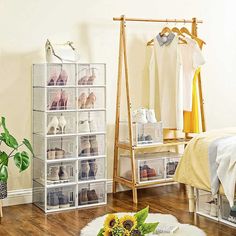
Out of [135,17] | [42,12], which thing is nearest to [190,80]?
[135,17]

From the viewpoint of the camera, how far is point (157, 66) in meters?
5.60

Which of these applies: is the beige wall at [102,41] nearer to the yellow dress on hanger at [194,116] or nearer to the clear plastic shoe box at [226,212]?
the yellow dress on hanger at [194,116]

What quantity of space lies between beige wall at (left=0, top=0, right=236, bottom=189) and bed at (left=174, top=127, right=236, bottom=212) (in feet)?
3.97

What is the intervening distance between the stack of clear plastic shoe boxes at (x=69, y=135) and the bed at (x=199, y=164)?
898 mm

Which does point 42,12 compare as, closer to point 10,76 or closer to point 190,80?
point 10,76

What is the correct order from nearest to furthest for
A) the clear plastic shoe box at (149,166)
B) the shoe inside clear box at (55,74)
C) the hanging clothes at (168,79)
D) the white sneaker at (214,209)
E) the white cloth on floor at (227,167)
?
the white cloth on floor at (227,167), the white sneaker at (214,209), the shoe inside clear box at (55,74), the clear plastic shoe box at (149,166), the hanging clothes at (168,79)

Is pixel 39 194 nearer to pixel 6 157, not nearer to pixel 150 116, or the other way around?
pixel 6 157

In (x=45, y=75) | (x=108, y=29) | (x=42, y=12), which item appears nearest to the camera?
(x=45, y=75)

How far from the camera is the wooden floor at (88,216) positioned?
4.22 metres

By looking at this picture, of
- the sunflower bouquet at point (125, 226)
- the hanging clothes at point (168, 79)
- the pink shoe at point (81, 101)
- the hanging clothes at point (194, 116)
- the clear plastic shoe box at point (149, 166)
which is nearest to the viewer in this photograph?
the sunflower bouquet at point (125, 226)

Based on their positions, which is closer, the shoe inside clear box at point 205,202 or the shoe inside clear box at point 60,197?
the shoe inside clear box at point 205,202

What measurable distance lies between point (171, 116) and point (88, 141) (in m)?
1.02

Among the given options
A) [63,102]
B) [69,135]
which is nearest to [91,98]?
[63,102]

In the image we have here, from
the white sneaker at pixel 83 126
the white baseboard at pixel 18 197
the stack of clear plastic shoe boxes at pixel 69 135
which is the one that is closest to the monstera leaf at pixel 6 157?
the stack of clear plastic shoe boxes at pixel 69 135
